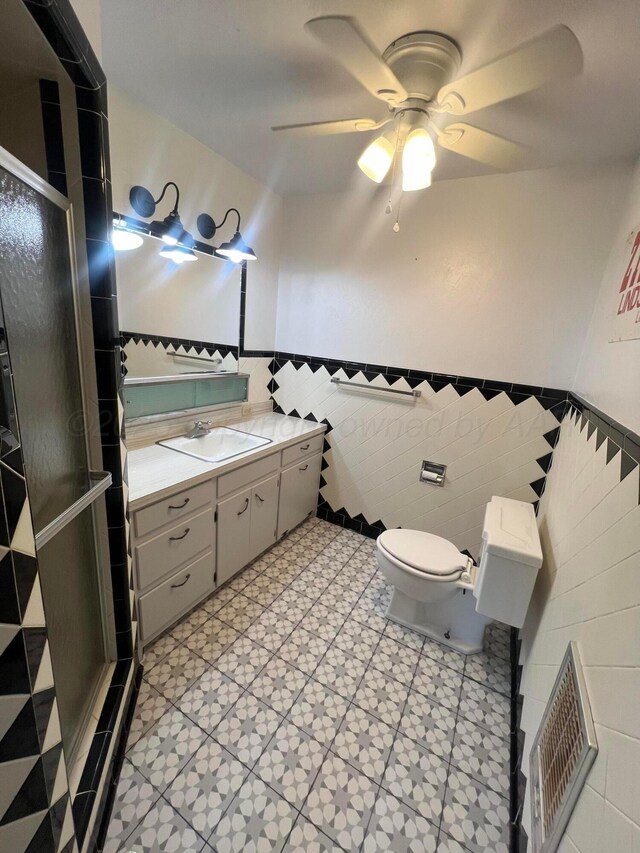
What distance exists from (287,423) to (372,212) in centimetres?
154

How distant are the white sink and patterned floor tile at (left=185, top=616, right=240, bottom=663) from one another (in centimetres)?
88

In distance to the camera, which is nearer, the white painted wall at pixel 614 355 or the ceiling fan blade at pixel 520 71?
the ceiling fan blade at pixel 520 71

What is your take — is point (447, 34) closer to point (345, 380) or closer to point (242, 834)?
point (345, 380)

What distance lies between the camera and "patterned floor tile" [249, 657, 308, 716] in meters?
1.39

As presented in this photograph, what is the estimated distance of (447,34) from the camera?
0.98 metres

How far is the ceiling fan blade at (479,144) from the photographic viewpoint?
1095 mm

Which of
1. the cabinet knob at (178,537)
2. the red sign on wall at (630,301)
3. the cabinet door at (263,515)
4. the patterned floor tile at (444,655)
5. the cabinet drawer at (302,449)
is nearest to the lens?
the red sign on wall at (630,301)

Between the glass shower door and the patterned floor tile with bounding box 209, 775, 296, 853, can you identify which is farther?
the patterned floor tile with bounding box 209, 775, 296, 853

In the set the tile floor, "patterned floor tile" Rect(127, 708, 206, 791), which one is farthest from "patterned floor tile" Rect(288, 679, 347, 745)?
"patterned floor tile" Rect(127, 708, 206, 791)

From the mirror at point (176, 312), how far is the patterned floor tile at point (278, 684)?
5.10 feet

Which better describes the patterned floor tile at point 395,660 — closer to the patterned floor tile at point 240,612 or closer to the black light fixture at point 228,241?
the patterned floor tile at point 240,612

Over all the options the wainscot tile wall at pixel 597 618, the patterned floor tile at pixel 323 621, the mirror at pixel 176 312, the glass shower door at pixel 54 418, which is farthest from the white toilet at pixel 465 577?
the mirror at pixel 176 312

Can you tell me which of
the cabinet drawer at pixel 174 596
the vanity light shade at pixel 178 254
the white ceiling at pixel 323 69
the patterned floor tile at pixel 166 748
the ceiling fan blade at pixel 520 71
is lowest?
the patterned floor tile at pixel 166 748

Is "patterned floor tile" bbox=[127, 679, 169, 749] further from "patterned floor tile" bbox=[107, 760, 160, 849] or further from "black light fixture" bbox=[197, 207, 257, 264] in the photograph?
"black light fixture" bbox=[197, 207, 257, 264]
